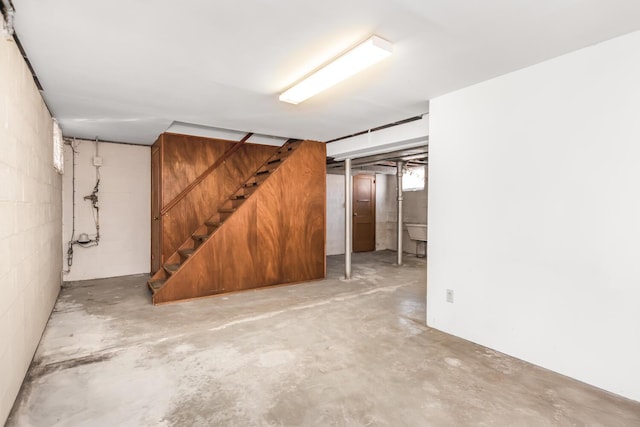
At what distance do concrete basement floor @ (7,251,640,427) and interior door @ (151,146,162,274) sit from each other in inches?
55.1

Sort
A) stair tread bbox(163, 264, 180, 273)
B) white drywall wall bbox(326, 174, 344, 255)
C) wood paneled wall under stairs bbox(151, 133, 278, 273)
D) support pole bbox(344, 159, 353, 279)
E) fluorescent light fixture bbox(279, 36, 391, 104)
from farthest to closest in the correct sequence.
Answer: white drywall wall bbox(326, 174, 344, 255) < support pole bbox(344, 159, 353, 279) < wood paneled wall under stairs bbox(151, 133, 278, 273) < stair tread bbox(163, 264, 180, 273) < fluorescent light fixture bbox(279, 36, 391, 104)

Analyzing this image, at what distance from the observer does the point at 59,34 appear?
195 centimetres

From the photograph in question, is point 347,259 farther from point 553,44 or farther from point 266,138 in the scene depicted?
point 553,44

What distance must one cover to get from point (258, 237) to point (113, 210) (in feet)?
8.24

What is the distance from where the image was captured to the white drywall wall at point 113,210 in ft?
15.9

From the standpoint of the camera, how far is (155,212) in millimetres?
5062

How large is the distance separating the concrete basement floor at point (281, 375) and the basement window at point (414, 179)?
4.74 m

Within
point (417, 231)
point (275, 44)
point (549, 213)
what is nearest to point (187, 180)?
point (275, 44)

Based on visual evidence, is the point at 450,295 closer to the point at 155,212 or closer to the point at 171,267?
the point at 171,267

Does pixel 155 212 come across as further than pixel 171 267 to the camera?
Yes

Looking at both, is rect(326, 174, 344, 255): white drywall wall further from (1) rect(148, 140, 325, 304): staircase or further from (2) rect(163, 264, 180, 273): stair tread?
(2) rect(163, 264, 180, 273): stair tread

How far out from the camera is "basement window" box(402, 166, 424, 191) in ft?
25.6

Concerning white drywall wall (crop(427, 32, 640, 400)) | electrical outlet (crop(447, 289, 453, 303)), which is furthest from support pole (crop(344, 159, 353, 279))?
electrical outlet (crop(447, 289, 453, 303))

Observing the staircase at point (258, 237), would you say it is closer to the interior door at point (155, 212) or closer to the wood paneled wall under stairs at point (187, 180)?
the wood paneled wall under stairs at point (187, 180)
